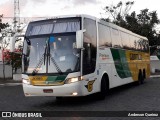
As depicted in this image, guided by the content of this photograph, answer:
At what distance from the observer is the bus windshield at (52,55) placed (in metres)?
13.2

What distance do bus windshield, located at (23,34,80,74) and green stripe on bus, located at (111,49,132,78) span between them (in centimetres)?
444

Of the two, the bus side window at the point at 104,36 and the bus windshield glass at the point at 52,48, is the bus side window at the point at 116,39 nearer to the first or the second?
the bus side window at the point at 104,36

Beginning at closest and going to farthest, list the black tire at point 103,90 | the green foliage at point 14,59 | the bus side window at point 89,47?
the bus side window at point 89,47 → the black tire at point 103,90 → the green foliage at point 14,59

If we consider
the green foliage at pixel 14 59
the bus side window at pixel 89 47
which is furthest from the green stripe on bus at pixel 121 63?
the green foliage at pixel 14 59

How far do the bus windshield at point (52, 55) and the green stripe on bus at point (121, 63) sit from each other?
4435mm

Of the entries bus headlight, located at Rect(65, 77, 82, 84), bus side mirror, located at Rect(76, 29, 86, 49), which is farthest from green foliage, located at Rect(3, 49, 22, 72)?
bus side mirror, located at Rect(76, 29, 86, 49)

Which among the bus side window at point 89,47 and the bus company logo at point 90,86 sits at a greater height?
the bus side window at point 89,47

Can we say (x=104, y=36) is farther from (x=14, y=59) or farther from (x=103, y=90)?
(x=14, y=59)

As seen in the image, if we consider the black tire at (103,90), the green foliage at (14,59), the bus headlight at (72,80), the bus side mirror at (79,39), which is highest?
the bus side mirror at (79,39)

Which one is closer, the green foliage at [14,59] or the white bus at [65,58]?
the white bus at [65,58]

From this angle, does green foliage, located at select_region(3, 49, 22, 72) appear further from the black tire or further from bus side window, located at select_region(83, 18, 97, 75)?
bus side window, located at select_region(83, 18, 97, 75)

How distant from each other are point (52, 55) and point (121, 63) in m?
6.44

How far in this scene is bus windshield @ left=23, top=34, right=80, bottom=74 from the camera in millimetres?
13219

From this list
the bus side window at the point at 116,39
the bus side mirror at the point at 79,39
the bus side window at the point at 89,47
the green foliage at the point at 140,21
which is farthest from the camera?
the green foliage at the point at 140,21
